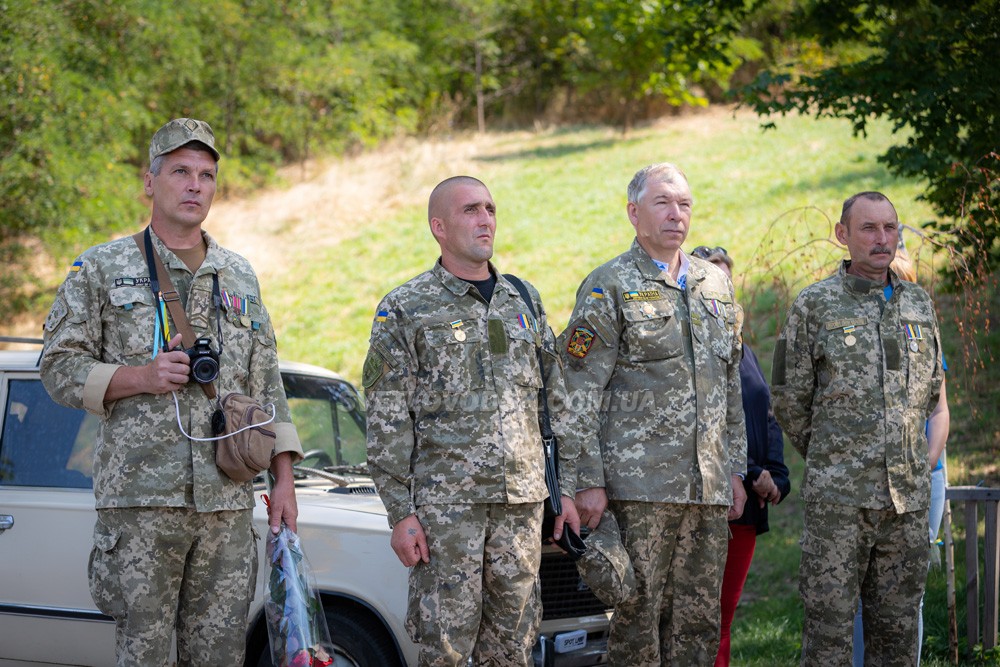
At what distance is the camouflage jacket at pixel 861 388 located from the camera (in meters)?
4.24

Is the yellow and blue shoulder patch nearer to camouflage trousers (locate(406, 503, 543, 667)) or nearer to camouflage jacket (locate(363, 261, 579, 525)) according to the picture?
camouflage jacket (locate(363, 261, 579, 525))

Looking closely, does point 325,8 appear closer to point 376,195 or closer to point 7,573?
point 376,195

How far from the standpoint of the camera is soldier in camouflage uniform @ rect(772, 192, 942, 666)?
13.9 ft

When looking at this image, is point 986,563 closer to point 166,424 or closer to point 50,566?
point 166,424

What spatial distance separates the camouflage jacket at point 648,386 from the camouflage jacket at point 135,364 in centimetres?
121

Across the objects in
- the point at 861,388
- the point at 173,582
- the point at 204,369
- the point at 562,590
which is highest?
the point at 204,369

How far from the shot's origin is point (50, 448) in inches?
187

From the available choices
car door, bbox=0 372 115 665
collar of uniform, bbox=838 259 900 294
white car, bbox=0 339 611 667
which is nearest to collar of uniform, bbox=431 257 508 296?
white car, bbox=0 339 611 667

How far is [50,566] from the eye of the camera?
447cm

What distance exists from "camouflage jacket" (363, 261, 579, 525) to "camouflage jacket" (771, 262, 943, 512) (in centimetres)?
128

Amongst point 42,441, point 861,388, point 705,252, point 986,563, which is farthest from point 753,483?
point 42,441

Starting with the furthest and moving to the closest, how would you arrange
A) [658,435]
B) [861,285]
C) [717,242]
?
[717,242], [861,285], [658,435]

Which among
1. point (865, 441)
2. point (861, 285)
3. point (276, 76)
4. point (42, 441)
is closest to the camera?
point (865, 441)

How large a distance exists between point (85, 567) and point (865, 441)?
3401 millimetres
